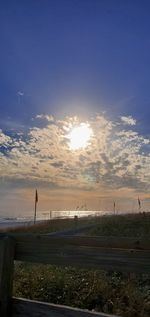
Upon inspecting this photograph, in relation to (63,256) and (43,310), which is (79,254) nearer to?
(63,256)

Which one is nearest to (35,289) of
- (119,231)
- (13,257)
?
(13,257)

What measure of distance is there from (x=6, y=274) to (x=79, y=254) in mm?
759

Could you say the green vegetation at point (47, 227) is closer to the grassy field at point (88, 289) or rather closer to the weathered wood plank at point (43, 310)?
the grassy field at point (88, 289)

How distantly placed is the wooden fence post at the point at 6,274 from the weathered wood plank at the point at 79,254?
145mm

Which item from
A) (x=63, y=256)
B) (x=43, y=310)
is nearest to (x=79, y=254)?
(x=63, y=256)

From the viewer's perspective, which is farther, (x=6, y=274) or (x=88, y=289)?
(x=88, y=289)

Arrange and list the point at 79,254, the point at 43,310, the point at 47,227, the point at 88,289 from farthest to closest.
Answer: the point at 47,227, the point at 88,289, the point at 79,254, the point at 43,310

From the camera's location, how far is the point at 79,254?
144 inches

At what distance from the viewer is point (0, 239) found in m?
→ 3.82

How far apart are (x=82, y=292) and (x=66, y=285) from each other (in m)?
0.51

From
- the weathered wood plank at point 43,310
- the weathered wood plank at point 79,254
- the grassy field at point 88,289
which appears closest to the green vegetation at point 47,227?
the grassy field at point 88,289

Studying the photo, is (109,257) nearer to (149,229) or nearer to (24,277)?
(24,277)

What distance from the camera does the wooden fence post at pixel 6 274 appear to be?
3611 millimetres

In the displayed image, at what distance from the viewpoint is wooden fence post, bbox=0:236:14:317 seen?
361 centimetres
